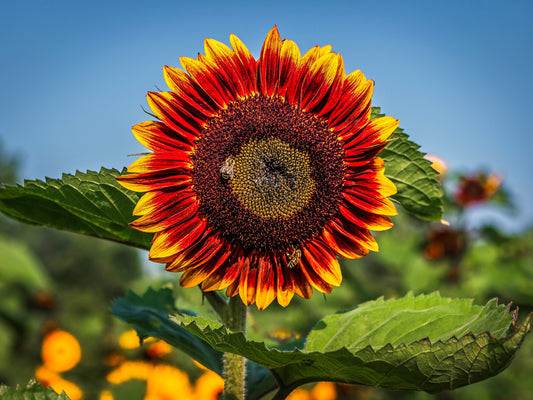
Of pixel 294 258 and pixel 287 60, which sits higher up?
pixel 287 60

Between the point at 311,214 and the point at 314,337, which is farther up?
the point at 311,214

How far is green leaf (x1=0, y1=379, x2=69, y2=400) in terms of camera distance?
1.33 meters

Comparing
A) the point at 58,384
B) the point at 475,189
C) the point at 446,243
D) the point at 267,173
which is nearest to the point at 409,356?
the point at 267,173

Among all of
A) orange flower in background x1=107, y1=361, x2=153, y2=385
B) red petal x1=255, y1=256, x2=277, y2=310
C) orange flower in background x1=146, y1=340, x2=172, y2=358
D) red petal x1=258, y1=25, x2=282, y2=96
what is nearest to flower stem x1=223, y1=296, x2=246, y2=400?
red petal x1=255, y1=256, x2=277, y2=310

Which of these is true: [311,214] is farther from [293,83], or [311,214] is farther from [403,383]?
[403,383]

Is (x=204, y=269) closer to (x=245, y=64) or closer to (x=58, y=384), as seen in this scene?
(x=245, y=64)

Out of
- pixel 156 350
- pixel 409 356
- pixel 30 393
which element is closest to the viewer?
pixel 409 356

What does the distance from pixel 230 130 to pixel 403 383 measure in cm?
82

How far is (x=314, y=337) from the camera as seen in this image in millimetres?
1582

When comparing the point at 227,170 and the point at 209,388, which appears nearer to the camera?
the point at 227,170

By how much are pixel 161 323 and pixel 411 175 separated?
99 cm

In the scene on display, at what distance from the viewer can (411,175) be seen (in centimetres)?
163

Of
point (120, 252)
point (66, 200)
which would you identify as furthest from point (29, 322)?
point (120, 252)

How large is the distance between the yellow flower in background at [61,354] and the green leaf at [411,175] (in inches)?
120
